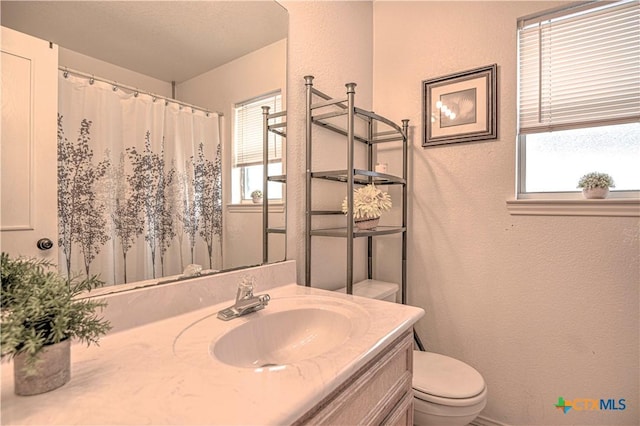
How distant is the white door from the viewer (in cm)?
62

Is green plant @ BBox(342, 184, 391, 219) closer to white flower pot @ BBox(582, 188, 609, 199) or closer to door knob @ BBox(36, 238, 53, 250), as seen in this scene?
white flower pot @ BBox(582, 188, 609, 199)

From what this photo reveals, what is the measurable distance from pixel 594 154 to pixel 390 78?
1.09 metres

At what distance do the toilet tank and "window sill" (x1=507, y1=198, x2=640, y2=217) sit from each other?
2.35ft

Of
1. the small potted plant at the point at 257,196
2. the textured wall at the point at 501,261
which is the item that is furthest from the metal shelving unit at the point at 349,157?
the small potted plant at the point at 257,196

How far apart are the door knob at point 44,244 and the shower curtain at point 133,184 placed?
18 millimetres

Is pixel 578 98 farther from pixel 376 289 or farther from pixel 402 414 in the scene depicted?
pixel 402 414

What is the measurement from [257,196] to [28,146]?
672 mm

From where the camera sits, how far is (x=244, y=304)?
3.02ft

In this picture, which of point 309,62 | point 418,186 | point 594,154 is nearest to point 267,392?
point 309,62

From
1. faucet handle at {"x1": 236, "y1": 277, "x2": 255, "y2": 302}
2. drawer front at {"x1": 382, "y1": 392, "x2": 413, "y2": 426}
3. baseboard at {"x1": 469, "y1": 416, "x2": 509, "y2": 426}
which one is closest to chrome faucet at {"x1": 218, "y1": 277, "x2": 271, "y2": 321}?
faucet handle at {"x1": 236, "y1": 277, "x2": 255, "y2": 302}

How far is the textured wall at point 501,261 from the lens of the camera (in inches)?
51.1

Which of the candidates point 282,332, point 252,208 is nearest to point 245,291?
point 282,332

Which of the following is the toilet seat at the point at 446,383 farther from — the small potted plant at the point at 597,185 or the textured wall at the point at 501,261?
the small potted plant at the point at 597,185

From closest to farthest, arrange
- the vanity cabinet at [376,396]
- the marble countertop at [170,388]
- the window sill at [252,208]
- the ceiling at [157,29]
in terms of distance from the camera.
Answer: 1. the marble countertop at [170,388]
2. the vanity cabinet at [376,396]
3. the ceiling at [157,29]
4. the window sill at [252,208]
